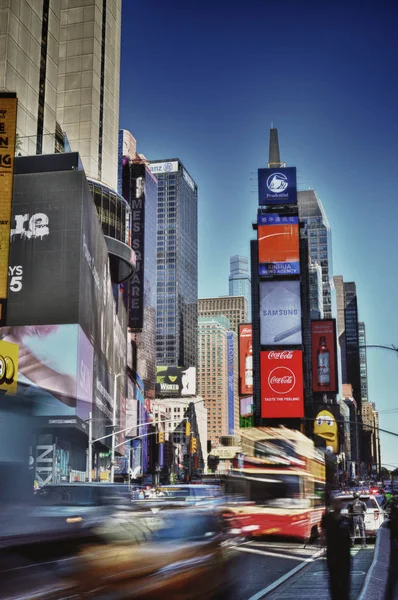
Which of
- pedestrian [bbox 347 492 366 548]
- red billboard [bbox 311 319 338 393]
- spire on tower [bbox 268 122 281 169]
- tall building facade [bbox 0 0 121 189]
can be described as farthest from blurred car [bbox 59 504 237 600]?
spire on tower [bbox 268 122 281 169]

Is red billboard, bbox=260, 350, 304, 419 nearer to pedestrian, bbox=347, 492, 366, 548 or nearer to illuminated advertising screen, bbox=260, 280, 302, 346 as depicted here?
illuminated advertising screen, bbox=260, 280, 302, 346

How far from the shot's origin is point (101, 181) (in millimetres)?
94812

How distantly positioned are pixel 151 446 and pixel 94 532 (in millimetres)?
168296

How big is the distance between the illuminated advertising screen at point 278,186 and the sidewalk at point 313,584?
9679 centimetres

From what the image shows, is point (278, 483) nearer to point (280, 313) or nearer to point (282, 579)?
point (282, 579)

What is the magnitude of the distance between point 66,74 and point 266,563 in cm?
8874

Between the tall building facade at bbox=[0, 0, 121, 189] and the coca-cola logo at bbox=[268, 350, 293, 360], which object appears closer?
the tall building facade at bbox=[0, 0, 121, 189]

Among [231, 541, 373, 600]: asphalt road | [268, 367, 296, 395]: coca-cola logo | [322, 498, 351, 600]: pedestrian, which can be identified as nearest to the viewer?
[322, 498, 351, 600]: pedestrian

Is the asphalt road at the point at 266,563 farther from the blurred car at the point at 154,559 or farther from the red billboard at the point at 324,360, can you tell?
the red billboard at the point at 324,360

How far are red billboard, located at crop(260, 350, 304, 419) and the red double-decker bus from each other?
223 ft

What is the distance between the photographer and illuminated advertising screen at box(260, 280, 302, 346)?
100812 millimetres

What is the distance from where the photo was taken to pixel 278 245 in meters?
107

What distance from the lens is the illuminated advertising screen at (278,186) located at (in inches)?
4518

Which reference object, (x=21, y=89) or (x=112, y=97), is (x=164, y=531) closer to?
(x=21, y=89)
